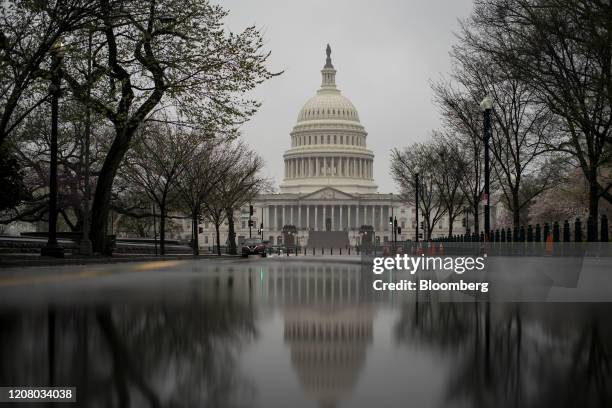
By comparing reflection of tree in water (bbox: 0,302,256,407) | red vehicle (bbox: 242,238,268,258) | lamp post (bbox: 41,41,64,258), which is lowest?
red vehicle (bbox: 242,238,268,258)

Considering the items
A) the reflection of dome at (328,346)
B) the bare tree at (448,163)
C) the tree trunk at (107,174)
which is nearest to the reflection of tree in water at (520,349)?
the reflection of dome at (328,346)

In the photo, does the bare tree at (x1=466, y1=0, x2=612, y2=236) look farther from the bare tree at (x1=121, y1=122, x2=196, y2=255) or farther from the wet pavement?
the bare tree at (x1=121, y1=122, x2=196, y2=255)

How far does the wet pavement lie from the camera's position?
5.79m

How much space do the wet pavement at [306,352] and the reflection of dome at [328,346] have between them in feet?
0.05

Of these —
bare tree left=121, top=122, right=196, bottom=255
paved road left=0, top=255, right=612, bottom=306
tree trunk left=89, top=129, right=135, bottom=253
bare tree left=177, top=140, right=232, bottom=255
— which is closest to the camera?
paved road left=0, top=255, right=612, bottom=306

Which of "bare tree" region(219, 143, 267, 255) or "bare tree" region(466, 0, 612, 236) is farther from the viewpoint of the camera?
"bare tree" region(219, 143, 267, 255)

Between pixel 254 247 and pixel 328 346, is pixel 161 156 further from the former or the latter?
pixel 328 346

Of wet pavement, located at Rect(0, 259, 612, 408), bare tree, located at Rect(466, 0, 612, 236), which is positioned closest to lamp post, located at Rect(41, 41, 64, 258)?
bare tree, located at Rect(466, 0, 612, 236)

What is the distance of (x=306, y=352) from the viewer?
8078 millimetres

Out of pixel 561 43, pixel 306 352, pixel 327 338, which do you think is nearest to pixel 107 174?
pixel 561 43

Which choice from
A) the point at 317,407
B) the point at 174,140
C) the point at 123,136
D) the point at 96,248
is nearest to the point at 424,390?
the point at 317,407

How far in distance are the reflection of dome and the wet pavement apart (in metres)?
0.02

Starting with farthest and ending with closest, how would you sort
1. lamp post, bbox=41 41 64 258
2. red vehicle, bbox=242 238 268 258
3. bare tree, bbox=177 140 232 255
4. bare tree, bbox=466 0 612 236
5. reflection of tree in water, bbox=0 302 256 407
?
red vehicle, bbox=242 238 268 258
bare tree, bbox=177 140 232 255
lamp post, bbox=41 41 64 258
bare tree, bbox=466 0 612 236
reflection of tree in water, bbox=0 302 256 407

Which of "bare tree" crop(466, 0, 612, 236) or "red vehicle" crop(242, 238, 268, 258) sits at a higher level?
"bare tree" crop(466, 0, 612, 236)
